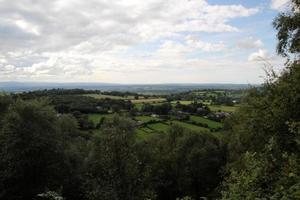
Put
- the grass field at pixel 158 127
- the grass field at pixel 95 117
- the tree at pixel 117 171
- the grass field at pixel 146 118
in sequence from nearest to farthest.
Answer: the tree at pixel 117 171, the grass field at pixel 158 127, the grass field at pixel 95 117, the grass field at pixel 146 118

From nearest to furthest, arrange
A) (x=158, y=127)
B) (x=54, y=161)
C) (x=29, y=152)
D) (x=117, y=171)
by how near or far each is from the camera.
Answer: (x=29, y=152), (x=117, y=171), (x=54, y=161), (x=158, y=127)

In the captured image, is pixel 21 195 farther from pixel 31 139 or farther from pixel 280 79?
pixel 280 79

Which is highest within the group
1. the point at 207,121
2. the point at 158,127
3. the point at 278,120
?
the point at 278,120

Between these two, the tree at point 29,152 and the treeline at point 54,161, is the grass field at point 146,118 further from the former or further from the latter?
the tree at point 29,152

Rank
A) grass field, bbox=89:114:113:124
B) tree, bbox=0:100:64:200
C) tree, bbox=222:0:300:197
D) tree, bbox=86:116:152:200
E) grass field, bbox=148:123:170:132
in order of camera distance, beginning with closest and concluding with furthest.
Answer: tree, bbox=222:0:300:197
tree, bbox=0:100:64:200
tree, bbox=86:116:152:200
grass field, bbox=148:123:170:132
grass field, bbox=89:114:113:124

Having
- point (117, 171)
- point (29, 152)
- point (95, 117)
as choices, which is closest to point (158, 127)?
point (95, 117)

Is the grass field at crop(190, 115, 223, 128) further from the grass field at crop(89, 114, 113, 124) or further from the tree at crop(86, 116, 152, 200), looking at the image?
the tree at crop(86, 116, 152, 200)

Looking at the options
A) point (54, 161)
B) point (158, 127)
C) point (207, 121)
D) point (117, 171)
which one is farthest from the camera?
point (207, 121)

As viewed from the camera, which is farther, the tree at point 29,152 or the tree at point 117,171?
the tree at point 117,171

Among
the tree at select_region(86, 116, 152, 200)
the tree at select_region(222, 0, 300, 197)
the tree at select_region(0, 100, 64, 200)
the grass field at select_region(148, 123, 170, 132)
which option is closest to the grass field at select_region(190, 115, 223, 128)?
the grass field at select_region(148, 123, 170, 132)

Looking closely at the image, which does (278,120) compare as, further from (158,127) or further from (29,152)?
(158,127)

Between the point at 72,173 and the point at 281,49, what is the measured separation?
67.3 feet

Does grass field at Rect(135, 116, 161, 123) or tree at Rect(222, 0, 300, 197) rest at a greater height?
tree at Rect(222, 0, 300, 197)

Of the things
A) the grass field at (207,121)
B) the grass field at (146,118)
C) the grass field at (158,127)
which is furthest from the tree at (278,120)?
the grass field at (146,118)
